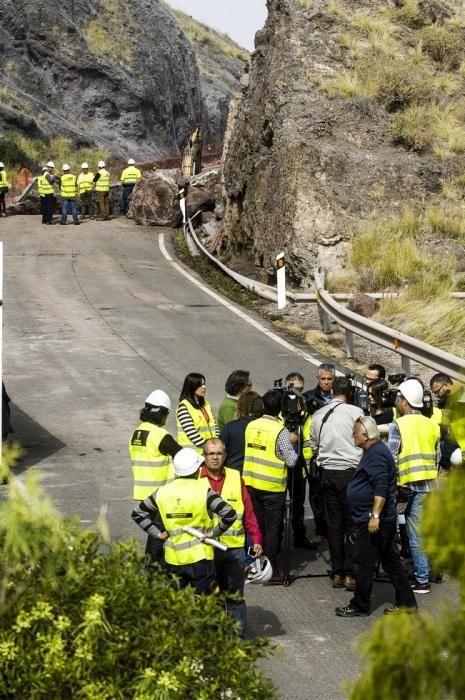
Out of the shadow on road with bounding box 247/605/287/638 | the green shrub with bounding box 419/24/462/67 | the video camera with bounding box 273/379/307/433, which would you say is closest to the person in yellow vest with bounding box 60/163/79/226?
the green shrub with bounding box 419/24/462/67

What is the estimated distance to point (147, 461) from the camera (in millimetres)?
8844

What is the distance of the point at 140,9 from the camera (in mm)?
56094

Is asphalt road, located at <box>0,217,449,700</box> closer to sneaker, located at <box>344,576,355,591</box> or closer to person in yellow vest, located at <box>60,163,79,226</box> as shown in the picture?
sneaker, located at <box>344,576,355,591</box>

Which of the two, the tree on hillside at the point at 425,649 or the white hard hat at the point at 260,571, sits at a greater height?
Answer: the tree on hillside at the point at 425,649

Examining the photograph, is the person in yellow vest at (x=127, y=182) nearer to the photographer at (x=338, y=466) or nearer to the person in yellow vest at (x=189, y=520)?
the photographer at (x=338, y=466)

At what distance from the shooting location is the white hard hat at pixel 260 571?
332 inches

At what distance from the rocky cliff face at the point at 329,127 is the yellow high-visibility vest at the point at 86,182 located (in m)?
→ 5.72

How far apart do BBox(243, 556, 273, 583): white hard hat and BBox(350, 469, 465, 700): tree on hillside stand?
19.1 ft

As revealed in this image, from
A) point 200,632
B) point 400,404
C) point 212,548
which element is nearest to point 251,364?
point 400,404

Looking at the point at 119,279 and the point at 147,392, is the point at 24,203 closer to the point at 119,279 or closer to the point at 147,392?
the point at 119,279

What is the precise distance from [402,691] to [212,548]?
4766 millimetres

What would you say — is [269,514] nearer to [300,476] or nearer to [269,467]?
[269,467]

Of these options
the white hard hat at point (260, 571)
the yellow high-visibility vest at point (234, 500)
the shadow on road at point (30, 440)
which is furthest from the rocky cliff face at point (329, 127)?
the yellow high-visibility vest at point (234, 500)

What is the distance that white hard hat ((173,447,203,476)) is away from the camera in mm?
7113
